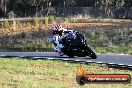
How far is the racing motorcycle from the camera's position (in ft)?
72.1

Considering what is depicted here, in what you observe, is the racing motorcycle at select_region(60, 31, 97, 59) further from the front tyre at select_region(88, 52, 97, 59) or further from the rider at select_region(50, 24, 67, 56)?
the rider at select_region(50, 24, 67, 56)

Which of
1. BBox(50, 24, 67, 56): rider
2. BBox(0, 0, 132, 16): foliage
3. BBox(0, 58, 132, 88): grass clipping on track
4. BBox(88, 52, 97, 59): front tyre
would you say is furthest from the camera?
BBox(0, 0, 132, 16): foliage

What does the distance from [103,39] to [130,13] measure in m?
40.2

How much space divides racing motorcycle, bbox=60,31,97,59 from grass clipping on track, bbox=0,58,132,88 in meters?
1.34

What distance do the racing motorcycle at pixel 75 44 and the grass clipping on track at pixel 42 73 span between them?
4.41ft

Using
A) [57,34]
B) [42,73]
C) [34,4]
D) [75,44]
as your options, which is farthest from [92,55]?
[34,4]

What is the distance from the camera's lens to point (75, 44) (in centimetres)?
2208

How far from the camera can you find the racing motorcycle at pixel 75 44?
21969 millimetres

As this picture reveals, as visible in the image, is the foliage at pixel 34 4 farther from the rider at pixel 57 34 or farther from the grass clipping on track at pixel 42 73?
the grass clipping on track at pixel 42 73

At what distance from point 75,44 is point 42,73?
5183 mm

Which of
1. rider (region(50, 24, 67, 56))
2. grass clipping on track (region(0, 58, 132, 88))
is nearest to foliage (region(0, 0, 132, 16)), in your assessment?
rider (region(50, 24, 67, 56))

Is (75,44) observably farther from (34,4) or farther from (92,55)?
(34,4)

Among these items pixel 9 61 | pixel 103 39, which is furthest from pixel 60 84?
pixel 103 39

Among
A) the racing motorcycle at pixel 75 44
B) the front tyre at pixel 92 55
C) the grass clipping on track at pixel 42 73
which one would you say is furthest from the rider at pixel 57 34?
the front tyre at pixel 92 55
